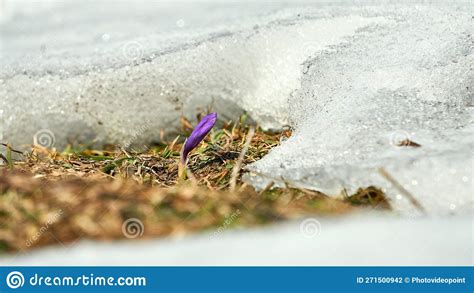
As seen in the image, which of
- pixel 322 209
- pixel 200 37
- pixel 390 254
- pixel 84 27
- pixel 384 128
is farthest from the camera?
pixel 84 27

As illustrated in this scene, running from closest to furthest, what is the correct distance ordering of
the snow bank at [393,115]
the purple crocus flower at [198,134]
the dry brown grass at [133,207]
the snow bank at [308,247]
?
the snow bank at [308,247]
the dry brown grass at [133,207]
the snow bank at [393,115]
the purple crocus flower at [198,134]

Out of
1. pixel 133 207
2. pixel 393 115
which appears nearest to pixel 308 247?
pixel 133 207

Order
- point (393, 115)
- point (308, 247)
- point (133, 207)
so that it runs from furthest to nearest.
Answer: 1. point (393, 115)
2. point (133, 207)
3. point (308, 247)

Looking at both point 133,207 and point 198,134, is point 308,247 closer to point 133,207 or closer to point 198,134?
point 133,207

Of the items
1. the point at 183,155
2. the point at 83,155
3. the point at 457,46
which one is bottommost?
the point at 83,155

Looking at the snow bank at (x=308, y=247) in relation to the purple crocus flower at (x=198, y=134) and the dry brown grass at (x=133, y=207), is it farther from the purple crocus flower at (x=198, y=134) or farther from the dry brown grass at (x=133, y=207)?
the purple crocus flower at (x=198, y=134)

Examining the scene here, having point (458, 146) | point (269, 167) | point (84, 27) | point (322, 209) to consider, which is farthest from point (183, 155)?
point (84, 27)

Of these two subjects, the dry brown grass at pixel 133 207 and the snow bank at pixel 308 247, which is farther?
the dry brown grass at pixel 133 207

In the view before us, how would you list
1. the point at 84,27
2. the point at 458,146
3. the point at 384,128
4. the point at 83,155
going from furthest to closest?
the point at 84,27 → the point at 83,155 → the point at 384,128 → the point at 458,146

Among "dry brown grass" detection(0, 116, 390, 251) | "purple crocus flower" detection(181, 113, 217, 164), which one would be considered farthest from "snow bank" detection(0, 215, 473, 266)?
"purple crocus flower" detection(181, 113, 217, 164)

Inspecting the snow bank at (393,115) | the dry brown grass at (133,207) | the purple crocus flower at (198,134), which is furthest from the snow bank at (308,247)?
the purple crocus flower at (198,134)
